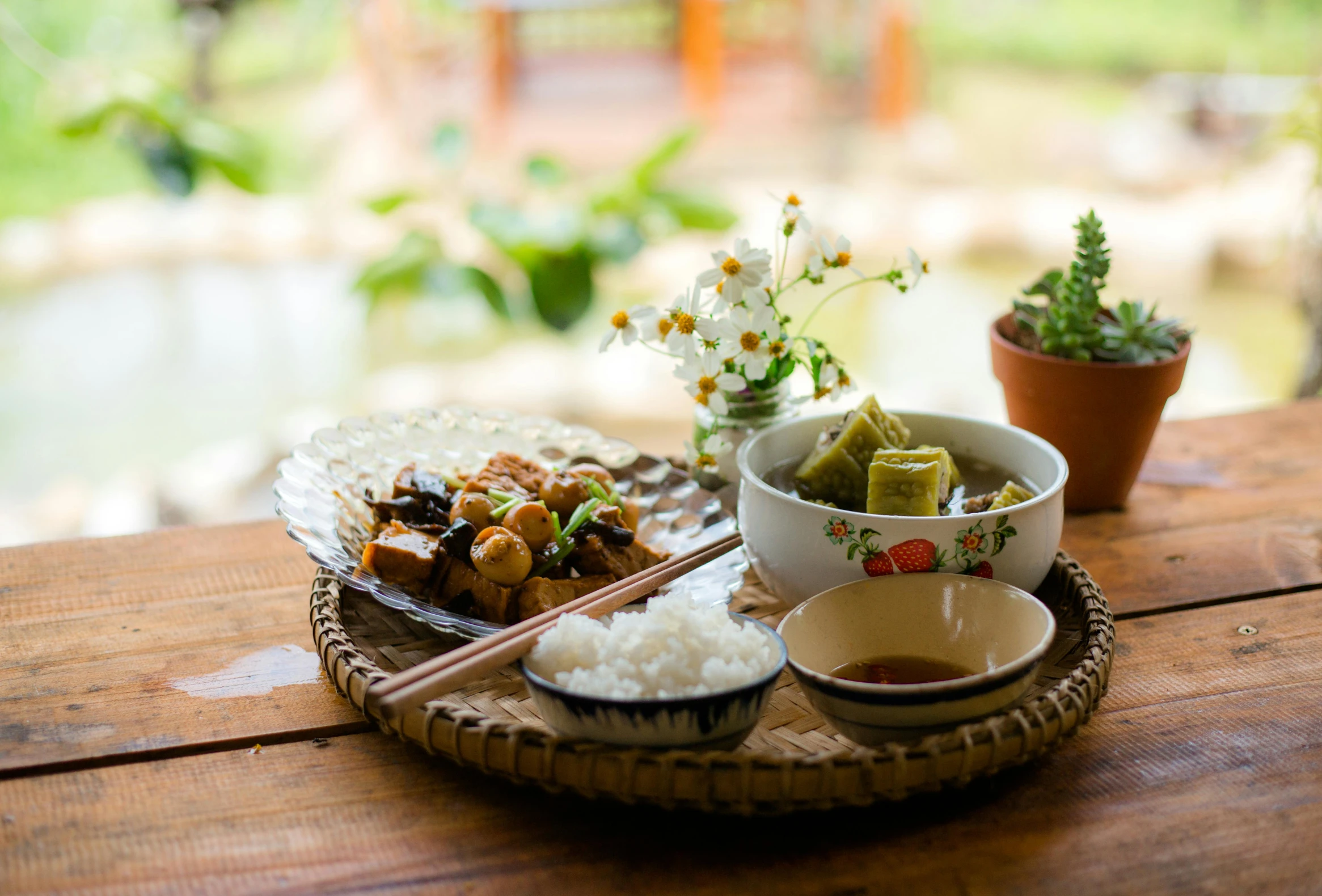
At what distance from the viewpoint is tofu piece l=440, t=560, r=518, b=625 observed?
1152mm

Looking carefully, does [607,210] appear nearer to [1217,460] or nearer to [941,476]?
[1217,460]

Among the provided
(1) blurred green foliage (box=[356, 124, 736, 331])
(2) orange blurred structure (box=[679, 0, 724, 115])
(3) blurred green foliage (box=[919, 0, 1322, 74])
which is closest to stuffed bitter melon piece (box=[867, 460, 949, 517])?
(1) blurred green foliage (box=[356, 124, 736, 331])

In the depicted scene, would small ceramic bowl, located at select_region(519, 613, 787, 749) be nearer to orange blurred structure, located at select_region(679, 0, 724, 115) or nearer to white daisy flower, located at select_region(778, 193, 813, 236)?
white daisy flower, located at select_region(778, 193, 813, 236)

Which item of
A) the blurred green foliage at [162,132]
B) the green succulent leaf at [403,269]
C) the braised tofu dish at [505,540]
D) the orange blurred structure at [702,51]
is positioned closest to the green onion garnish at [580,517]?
the braised tofu dish at [505,540]

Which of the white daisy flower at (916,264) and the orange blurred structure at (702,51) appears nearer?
the white daisy flower at (916,264)

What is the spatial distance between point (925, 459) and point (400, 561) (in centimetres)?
57

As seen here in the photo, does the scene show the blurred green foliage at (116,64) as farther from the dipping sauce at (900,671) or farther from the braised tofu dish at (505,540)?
the dipping sauce at (900,671)

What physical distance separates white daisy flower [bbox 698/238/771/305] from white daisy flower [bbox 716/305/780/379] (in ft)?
0.07

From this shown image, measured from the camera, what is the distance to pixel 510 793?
99cm

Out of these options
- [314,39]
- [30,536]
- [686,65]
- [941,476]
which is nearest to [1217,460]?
[941,476]

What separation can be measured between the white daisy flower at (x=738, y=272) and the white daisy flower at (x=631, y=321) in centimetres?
8

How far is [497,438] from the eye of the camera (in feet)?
5.14

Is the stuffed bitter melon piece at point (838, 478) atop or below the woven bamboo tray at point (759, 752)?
atop

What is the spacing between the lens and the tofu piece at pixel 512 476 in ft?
4.36
